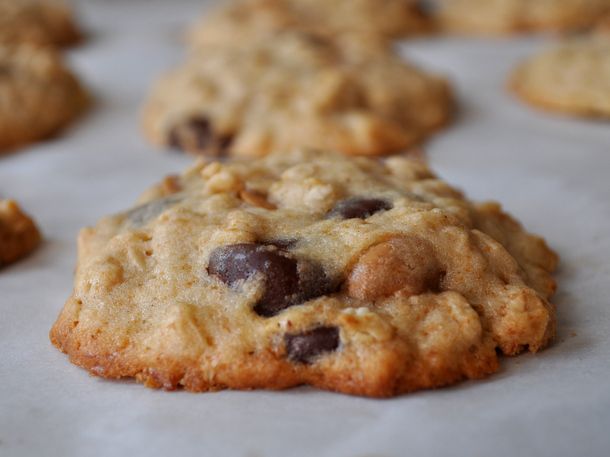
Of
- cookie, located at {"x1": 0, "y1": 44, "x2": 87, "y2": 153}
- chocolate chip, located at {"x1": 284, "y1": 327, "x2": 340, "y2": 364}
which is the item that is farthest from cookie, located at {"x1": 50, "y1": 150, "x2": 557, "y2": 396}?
cookie, located at {"x1": 0, "y1": 44, "x2": 87, "y2": 153}

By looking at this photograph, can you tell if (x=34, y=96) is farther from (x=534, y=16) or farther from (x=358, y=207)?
(x=534, y=16)

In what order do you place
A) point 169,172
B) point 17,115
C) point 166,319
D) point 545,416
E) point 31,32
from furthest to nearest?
point 31,32
point 17,115
point 169,172
point 166,319
point 545,416

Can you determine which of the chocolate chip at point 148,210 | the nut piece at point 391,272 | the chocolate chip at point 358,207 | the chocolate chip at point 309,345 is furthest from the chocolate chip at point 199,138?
the chocolate chip at point 309,345

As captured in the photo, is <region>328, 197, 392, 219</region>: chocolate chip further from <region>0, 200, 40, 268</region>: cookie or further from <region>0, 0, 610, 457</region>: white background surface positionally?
<region>0, 200, 40, 268</region>: cookie

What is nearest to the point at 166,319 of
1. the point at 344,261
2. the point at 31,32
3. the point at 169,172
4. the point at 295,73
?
the point at 344,261

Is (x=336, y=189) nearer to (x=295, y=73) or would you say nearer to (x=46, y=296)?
(x=46, y=296)

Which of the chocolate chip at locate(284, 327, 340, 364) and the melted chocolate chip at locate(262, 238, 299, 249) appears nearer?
the chocolate chip at locate(284, 327, 340, 364)
